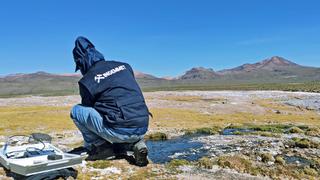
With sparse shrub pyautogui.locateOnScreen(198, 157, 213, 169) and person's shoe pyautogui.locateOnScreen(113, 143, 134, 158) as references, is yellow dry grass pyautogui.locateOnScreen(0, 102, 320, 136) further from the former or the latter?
person's shoe pyautogui.locateOnScreen(113, 143, 134, 158)

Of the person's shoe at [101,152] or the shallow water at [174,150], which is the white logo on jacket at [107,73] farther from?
the shallow water at [174,150]

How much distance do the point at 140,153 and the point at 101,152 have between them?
92cm

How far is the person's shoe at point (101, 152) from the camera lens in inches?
340

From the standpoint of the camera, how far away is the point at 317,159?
1151 centimetres

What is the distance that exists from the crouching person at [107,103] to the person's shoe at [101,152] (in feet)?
0.57

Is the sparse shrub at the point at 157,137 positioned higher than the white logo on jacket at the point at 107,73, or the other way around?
the white logo on jacket at the point at 107,73

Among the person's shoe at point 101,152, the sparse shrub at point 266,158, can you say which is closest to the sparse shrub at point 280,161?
the sparse shrub at point 266,158

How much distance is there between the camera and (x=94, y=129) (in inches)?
315

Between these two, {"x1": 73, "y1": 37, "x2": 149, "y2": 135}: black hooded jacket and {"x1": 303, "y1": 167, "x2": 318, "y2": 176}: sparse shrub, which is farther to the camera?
{"x1": 303, "y1": 167, "x2": 318, "y2": 176}: sparse shrub

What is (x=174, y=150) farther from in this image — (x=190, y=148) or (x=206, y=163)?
(x=206, y=163)

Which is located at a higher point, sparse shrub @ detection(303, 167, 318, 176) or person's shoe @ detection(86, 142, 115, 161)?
person's shoe @ detection(86, 142, 115, 161)

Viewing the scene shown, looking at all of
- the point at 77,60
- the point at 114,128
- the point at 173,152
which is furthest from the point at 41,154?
the point at 173,152

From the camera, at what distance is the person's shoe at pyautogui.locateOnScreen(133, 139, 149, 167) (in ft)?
27.4

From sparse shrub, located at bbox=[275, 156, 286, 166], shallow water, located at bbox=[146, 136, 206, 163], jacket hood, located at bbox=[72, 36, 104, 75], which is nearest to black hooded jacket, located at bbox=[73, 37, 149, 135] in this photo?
jacket hood, located at bbox=[72, 36, 104, 75]
